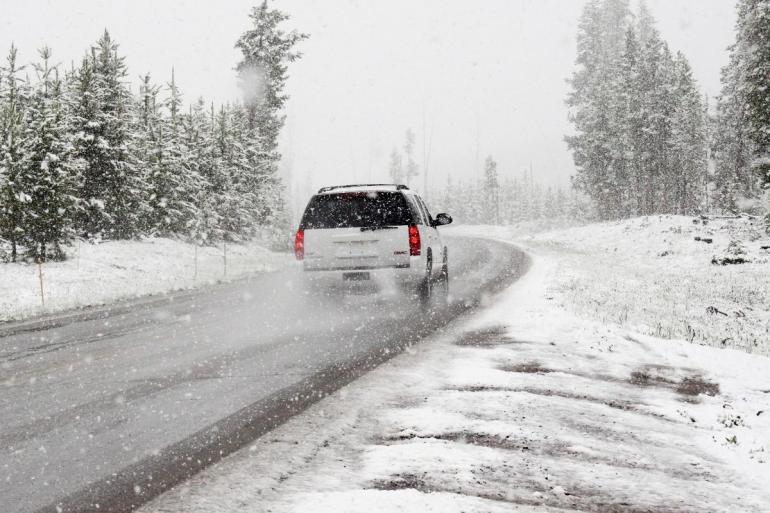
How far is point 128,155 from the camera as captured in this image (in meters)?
24.8

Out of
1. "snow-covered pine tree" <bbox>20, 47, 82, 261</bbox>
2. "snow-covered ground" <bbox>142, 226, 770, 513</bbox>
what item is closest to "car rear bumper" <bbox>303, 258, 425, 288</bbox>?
"snow-covered ground" <bbox>142, 226, 770, 513</bbox>

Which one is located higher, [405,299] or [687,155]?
[687,155]

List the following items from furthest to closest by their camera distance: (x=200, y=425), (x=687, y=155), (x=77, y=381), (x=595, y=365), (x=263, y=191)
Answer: (x=687, y=155) < (x=263, y=191) < (x=595, y=365) < (x=77, y=381) < (x=200, y=425)

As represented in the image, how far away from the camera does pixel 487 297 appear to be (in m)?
11.8

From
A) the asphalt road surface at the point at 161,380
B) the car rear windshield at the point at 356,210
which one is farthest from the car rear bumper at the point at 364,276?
the car rear windshield at the point at 356,210

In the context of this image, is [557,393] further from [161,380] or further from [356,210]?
[356,210]

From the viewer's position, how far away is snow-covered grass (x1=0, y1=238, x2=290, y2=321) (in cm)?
1315

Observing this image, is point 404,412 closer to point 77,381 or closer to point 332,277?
point 77,381

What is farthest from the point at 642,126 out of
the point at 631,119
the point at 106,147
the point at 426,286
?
the point at 426,286

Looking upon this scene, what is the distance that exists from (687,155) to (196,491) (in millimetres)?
56086

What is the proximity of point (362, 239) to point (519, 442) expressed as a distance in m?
6.65

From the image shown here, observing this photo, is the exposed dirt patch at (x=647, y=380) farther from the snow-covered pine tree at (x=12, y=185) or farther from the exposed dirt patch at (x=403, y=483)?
the snow-covered pine tree at (x=12, y=185)

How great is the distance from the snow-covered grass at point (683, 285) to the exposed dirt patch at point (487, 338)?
1.96 m

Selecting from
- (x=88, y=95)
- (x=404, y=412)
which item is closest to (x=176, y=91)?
(x=88, y=95)
